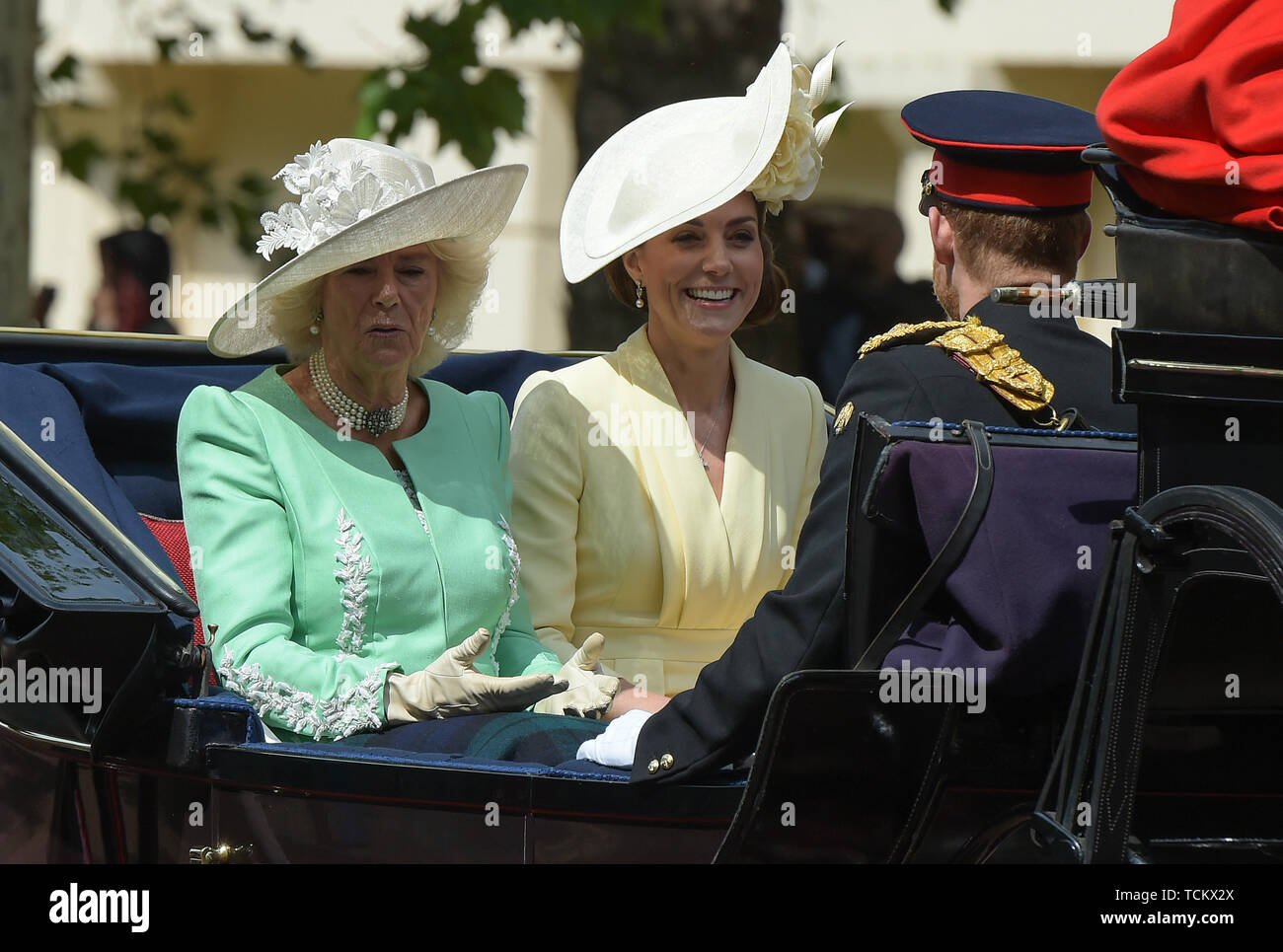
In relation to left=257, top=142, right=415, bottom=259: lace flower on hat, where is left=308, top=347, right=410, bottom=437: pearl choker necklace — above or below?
below

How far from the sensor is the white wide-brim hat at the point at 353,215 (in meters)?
3.20

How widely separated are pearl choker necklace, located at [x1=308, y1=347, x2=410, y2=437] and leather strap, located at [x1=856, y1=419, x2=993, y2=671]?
1349 mm

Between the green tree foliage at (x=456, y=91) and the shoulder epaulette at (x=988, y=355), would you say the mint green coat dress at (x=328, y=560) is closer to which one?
the shoulder epaulette at (x=988, y=355)

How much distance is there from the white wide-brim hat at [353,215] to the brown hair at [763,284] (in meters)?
0.39

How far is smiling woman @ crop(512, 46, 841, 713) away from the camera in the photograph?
3.53 m

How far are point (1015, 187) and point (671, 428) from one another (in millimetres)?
1087

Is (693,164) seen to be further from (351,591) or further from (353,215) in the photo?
(351,591)

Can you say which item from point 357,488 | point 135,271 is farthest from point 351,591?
point 135,271

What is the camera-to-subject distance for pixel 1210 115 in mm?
2047

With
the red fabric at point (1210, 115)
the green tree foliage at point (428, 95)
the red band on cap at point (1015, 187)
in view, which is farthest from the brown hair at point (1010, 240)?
the green tree foliage at point (428, 95)

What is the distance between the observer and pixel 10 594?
2.90 meters

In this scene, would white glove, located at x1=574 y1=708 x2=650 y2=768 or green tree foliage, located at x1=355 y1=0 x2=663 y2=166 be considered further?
green tree foliage, located at x1=355 y1=0 x2=663 y2=166

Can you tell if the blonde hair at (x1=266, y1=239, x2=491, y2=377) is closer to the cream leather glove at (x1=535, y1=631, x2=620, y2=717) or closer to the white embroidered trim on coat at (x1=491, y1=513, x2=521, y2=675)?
the white embroidered trim on coat at (x1=491, y1=513, x2=521, y2=675)

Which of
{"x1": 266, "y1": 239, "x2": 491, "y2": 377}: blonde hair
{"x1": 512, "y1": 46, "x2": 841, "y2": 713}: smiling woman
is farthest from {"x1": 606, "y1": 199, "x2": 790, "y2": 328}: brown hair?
{"x1": 266, "y1": 239, "x2": 491, "y2": 377}: blonde hair
